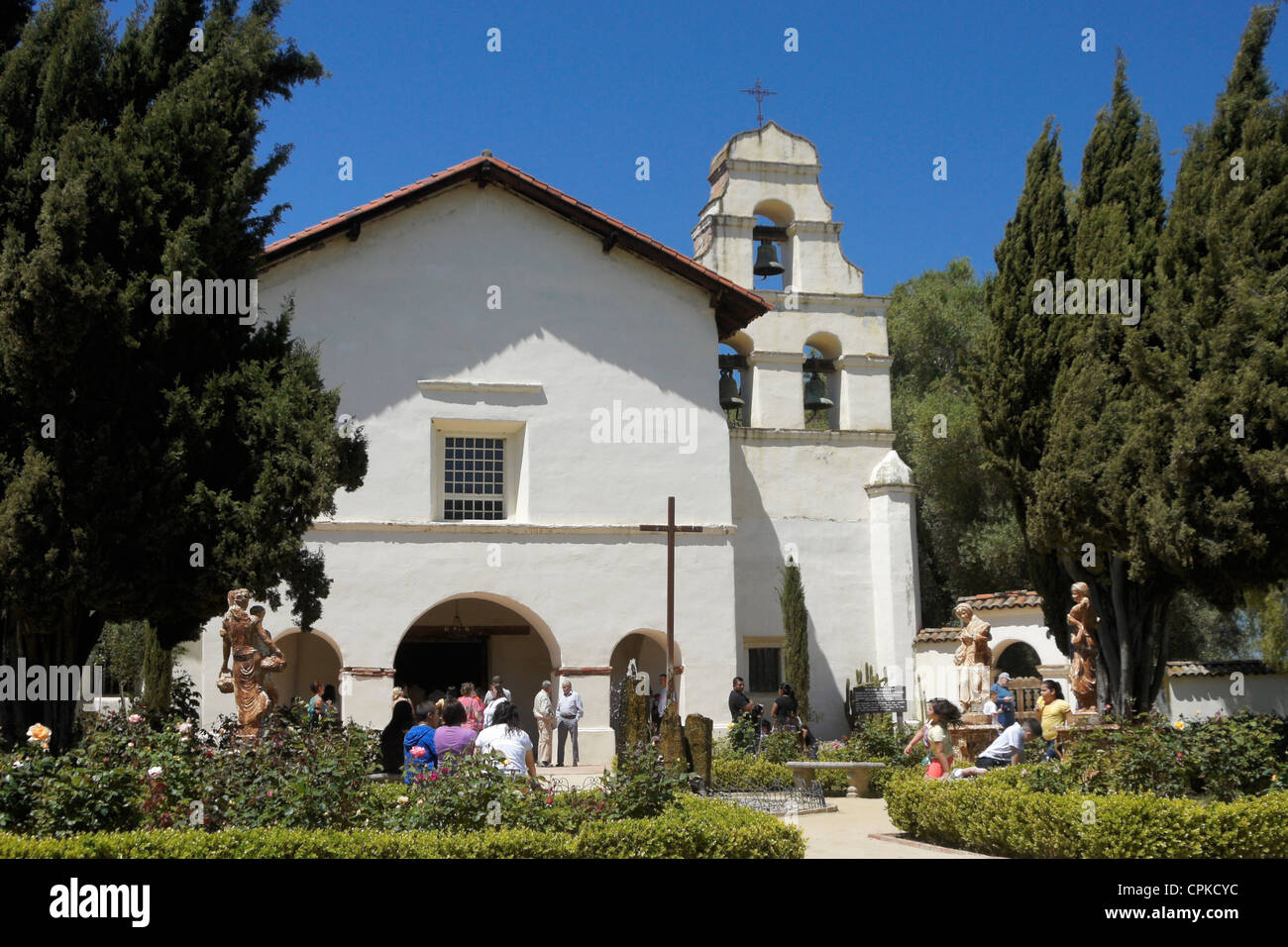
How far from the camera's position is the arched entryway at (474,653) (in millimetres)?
24500

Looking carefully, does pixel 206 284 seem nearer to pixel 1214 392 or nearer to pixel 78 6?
pixel 78 6

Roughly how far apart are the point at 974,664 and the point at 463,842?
940cm

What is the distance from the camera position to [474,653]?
82.5 ft

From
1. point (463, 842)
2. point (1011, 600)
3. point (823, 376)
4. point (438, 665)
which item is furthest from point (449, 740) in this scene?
point (823, 376)

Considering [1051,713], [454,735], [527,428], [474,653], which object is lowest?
[1051,713]

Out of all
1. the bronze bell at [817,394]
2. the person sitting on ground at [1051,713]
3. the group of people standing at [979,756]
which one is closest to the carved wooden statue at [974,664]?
the person sitting on ground at [1051,713]

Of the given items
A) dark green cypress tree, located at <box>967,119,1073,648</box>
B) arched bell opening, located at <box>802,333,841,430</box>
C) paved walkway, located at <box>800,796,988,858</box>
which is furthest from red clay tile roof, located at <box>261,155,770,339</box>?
paved walkway, located at <box>800,796,988,858</box>

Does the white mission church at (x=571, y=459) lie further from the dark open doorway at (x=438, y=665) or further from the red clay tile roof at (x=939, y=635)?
the red clay tile roof at (x=939, y=635)

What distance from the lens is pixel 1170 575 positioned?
17.3 metres

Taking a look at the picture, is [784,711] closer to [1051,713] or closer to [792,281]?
[1051,713]

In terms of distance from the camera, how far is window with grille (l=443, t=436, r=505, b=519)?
2292cm

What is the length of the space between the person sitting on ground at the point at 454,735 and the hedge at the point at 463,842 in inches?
66.8

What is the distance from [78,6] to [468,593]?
11909 mm

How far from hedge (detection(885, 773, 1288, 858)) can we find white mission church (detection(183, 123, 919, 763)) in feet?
40.5
